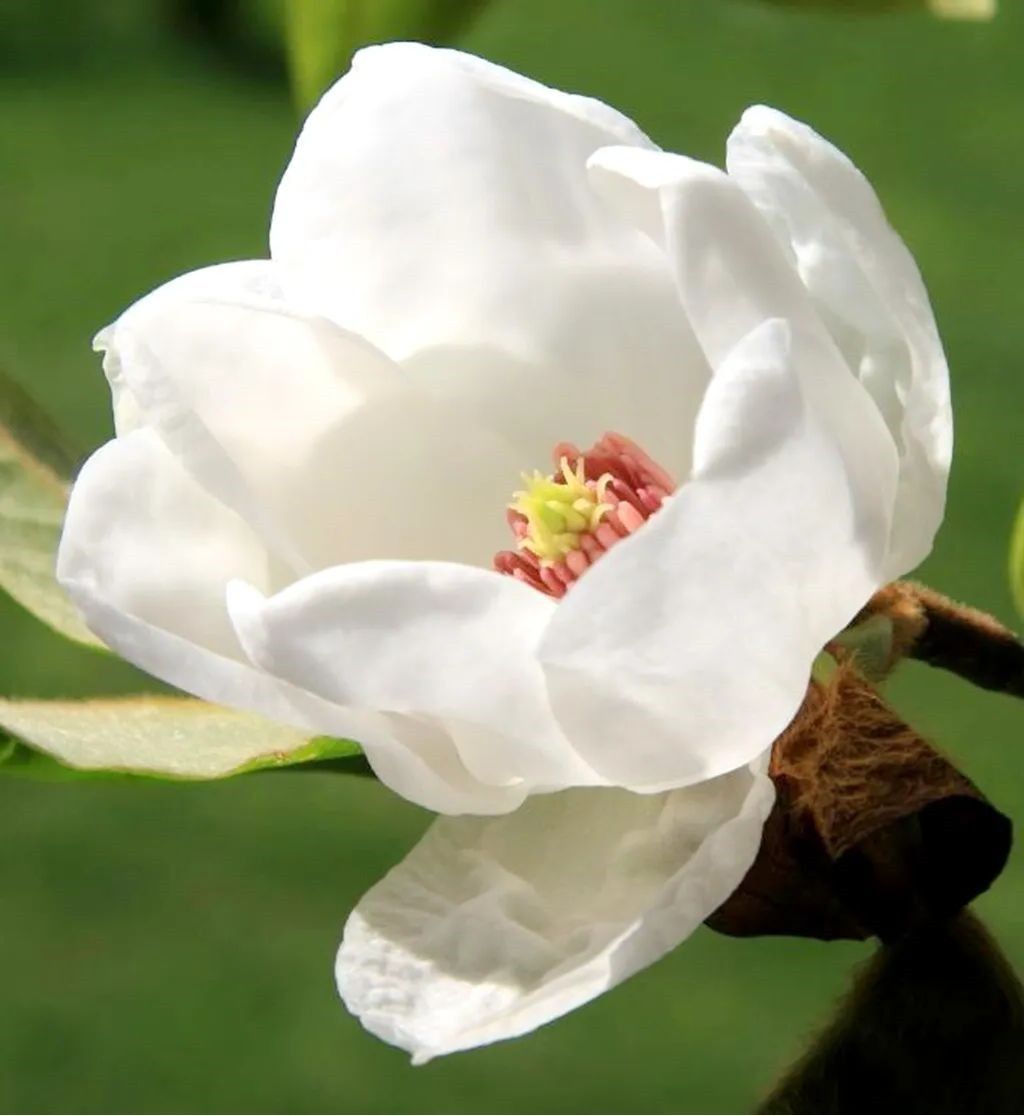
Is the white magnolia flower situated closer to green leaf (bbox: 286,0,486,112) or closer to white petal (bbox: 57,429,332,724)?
white petal (bbox: 57,429,332,724)

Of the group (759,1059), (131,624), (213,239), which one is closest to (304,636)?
(131,624)

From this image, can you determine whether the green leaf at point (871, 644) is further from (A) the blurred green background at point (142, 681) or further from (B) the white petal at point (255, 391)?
(A) the blurred green background at point (142, 681)

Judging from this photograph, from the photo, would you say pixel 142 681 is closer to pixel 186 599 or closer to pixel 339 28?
pixel 339 28

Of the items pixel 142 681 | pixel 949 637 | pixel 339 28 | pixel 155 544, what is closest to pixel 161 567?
pixel 155 544

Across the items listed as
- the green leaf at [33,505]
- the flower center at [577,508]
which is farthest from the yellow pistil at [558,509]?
the green leaf at [33,505]

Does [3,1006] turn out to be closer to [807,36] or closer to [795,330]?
[795,330]

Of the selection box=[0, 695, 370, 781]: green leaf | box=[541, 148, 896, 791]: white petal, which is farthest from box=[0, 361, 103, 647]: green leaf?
box=[541, 148, 896, 791]: white petal
